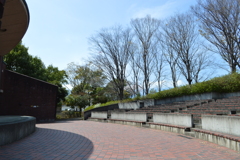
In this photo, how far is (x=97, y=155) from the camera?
206 inches

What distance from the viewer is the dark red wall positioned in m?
17.7

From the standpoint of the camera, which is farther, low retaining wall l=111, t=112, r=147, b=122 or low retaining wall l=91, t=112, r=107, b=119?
low retaining wall l=91, t=112, r=107, b=119

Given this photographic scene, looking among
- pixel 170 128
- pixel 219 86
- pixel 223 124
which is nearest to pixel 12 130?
pixel 170 128

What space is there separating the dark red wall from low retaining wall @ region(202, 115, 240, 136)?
1689 cm

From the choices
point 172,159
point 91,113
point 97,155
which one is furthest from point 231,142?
point 91,113

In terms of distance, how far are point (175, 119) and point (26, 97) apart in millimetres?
15487

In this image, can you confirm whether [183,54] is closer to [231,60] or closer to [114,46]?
[231,60]

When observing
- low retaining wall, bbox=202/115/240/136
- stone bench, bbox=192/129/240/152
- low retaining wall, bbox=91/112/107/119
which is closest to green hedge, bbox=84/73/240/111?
low retaining wall, bbox=91/112/107/119

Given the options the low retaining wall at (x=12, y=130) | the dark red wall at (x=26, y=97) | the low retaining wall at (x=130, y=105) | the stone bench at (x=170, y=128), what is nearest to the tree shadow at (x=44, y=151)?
the low retaining wall at (x=12, y=130)

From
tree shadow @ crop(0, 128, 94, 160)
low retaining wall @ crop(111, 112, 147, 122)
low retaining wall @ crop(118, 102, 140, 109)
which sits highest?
low retaining wall @ crop(118, 102, 140, 109)

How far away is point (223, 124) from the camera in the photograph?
6742 mm

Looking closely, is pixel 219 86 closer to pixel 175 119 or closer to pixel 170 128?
pixel 175 119

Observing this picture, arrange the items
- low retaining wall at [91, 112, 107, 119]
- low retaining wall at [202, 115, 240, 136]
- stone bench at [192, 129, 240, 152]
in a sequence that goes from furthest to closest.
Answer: low retaining wall at [91, 112, 107, 119] < low retaining wall at [202, 115, 240, 136] < stone bench at [192, 129, 240, 152]

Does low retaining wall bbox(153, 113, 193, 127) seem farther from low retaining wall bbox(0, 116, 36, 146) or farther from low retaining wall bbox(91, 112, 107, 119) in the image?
low retaining wall bbox(91, 112, 107, 119)
